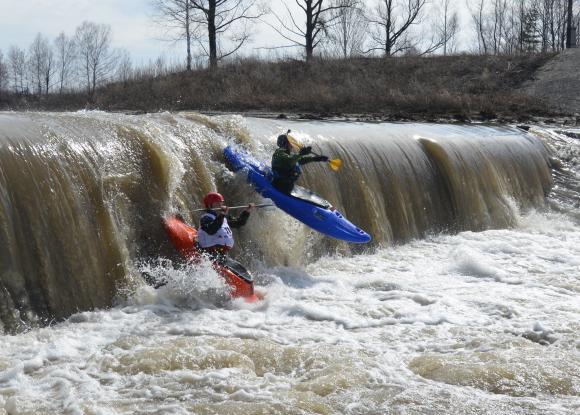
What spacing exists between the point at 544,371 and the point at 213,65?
83.8 feet

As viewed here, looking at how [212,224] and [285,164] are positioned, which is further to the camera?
[285,164]

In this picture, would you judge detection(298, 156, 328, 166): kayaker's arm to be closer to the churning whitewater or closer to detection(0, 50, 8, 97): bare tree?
the churning whitewater

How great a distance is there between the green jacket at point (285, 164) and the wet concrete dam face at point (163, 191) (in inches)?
16.3

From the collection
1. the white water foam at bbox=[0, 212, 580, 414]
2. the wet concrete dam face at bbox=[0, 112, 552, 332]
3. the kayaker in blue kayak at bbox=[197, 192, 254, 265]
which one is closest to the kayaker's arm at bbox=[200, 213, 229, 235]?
the kayaker in blue kayak at bbox=[197, 192, 254, 265]

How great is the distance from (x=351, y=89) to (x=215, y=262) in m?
18.0

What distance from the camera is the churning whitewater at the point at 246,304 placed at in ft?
16.2

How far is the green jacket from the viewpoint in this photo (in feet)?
28.5

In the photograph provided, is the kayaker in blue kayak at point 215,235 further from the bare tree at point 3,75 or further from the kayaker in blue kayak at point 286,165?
the bare tree at point 3,75

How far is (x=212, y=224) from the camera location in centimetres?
705

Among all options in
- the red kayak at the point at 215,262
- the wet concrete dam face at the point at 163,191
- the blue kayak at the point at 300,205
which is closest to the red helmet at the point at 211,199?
the red kayak at the point at 215,262

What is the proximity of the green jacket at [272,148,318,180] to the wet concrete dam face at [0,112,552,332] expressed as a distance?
1.36 ft

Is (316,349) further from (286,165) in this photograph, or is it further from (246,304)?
(286,165)

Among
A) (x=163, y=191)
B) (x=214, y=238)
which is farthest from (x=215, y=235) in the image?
(x=163, y=191)

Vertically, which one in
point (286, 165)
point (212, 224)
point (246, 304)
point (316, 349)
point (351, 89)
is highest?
point (351, 89)
